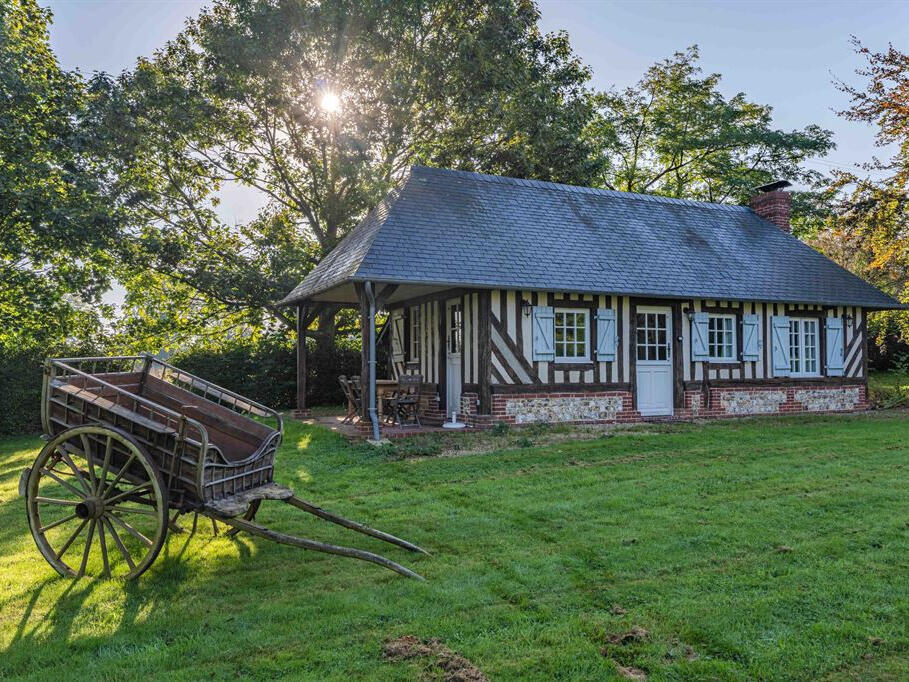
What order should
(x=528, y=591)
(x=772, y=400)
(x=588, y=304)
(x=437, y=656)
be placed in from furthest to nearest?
(x=772, y=400)
(x=588, y=304)
(x=528, y=591)
(x=437, y=656)

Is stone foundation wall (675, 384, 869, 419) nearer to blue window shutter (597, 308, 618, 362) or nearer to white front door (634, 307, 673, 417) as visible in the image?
white front door (634, 307, 673, 417)

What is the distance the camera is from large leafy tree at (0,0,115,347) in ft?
43.0

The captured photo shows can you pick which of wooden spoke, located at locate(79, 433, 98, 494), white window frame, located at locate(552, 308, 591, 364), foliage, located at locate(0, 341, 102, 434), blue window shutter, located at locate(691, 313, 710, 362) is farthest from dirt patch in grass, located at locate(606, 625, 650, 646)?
foliage, located at locate(0, 341, 102, 434)

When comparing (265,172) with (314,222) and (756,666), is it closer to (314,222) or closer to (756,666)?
(314,222)

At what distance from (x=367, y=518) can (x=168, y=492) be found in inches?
80.4

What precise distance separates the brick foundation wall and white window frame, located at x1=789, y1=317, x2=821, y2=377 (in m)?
0.34

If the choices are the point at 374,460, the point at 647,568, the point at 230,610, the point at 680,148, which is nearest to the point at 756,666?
the point at 647,568

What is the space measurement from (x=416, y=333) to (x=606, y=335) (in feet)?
13.0

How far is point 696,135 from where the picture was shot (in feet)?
79.4

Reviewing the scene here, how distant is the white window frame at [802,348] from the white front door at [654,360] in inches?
134

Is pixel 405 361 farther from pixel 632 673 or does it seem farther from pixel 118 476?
pixel 632 673

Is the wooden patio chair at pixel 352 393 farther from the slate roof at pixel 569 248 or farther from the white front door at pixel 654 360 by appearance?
the white front door at pixel 654 360

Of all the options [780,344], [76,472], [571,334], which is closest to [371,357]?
[571,334]

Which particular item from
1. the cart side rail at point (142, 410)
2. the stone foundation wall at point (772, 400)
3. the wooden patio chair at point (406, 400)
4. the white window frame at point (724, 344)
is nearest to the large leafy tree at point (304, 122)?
the wooden patio chair at point (406, 400)
